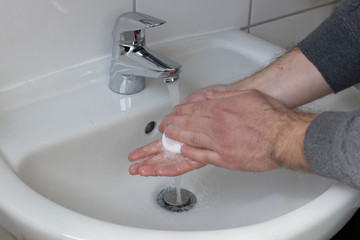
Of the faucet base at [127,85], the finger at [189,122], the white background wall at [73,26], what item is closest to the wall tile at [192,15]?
the white background wall at [73,26]

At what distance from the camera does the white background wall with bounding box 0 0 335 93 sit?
629mm

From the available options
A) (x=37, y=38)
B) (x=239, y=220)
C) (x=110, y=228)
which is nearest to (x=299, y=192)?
(x=239, y=220)

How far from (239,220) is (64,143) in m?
0.24

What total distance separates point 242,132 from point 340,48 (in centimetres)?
20

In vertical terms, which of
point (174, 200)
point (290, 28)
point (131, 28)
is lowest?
point (174, 200)

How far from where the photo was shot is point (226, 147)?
535 mm

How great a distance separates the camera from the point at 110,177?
668 mm

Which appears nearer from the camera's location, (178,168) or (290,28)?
(178,168)

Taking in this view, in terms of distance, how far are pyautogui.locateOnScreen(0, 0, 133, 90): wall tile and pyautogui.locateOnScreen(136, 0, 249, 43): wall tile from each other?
0.06 meters

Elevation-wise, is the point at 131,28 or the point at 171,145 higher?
the point at 131,28

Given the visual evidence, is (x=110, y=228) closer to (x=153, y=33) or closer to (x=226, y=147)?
(x=226, y=147)

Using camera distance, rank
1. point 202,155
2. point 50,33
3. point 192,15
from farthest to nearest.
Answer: point 192,15, point 50,33, point 202,155

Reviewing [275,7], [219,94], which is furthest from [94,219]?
[275,7]

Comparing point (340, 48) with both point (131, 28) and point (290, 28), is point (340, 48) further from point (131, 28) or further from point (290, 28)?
point (290, 28)
